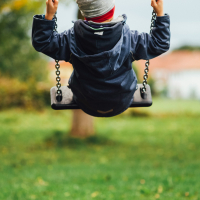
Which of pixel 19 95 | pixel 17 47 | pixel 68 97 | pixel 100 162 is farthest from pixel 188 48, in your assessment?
pixel 68 97

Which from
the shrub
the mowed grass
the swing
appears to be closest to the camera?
the swing

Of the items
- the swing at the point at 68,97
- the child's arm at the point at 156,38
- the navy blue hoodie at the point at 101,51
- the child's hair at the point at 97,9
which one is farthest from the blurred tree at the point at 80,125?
the child's hair at the point at 97,9

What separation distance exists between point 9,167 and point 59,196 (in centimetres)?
304

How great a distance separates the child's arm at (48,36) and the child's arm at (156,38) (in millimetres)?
548

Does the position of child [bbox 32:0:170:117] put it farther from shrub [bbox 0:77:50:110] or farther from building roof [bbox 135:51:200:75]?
building roof [bbox 135:51:200:75]

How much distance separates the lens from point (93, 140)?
36.6 feet

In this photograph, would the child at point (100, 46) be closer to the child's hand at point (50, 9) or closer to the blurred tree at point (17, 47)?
the child's hand at point (50, 9)

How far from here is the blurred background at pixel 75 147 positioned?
5.47 meters

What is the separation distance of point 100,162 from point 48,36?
6.70 metres

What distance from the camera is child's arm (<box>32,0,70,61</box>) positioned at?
89.8 inches

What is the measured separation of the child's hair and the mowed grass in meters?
3.44

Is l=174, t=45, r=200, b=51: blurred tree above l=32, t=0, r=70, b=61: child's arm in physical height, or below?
above

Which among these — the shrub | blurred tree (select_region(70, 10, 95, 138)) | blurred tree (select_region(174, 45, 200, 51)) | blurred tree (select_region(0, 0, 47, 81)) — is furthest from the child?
blurred tree (select_region(174, 45, 200, 51))

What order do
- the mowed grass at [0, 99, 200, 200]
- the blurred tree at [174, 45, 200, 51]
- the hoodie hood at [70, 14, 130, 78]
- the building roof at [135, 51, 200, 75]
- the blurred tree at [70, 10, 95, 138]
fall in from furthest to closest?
the blurred tree at [174, 45, 200, 51] → the building roof at [135, 51, 200, 75] → the blurred tree at [70, 10, 95, 138] → the mowed grass at [0, 99, 200, 200] → the hoodie hood at [70, 14, 130, 78]
